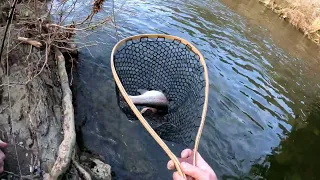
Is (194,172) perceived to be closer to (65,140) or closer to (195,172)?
(195,172)

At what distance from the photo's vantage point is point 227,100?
7.02 m

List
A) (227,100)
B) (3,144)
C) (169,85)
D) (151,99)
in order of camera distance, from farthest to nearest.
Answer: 1. (227,100)
2. (169,85)
3. (151,99)
4. (3,144)

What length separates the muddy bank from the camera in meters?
3.74

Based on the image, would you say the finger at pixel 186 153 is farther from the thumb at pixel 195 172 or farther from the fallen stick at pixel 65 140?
the fallen stick at pixel 65 140

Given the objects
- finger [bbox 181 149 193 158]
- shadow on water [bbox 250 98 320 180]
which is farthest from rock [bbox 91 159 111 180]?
shadow on water [bbox 250 98 320 180]

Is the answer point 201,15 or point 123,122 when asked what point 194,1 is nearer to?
point 201,15

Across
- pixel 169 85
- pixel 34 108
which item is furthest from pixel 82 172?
pixel 169 85

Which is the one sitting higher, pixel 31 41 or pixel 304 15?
pixel 304 15

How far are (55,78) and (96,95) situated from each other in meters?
0.94

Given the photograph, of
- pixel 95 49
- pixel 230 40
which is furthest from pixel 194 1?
pixel 95 49

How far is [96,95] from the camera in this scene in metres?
6.09

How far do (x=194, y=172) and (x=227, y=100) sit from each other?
4.73 m

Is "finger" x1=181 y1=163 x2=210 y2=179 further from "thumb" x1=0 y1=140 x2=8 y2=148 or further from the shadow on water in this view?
the shadow on water

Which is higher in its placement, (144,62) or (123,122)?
(144,62)
